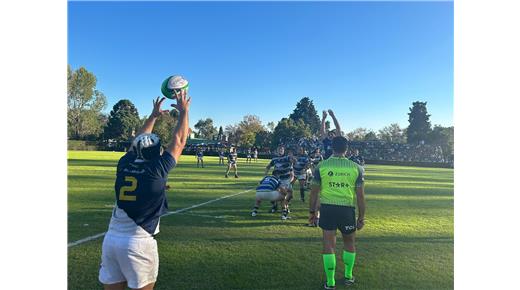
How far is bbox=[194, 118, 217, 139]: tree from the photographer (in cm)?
10075

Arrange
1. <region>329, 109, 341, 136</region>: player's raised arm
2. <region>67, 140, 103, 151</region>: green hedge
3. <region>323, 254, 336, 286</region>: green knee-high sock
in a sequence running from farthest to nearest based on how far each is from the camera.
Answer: <region>67, 140, 103, 151</region>: green hedge, <region>329, 109, 341, 136</region>: player's raised arm, <region>323, 254, 336, 286</region>: green knee-high sock

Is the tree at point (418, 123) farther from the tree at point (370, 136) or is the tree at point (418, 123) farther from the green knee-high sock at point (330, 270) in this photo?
the green knee-high sock at point (330, 270)

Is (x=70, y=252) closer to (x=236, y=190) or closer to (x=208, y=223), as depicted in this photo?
(x=208, y=223)

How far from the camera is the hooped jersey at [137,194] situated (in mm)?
3146

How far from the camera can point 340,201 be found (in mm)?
5098

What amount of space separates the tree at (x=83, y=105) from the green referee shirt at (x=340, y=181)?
65.8 meters

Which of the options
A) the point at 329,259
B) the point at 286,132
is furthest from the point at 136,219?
the point at 286,132

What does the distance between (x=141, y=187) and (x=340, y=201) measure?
118 inches

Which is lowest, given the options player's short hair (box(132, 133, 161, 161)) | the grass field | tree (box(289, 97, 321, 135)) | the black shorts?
the grass field

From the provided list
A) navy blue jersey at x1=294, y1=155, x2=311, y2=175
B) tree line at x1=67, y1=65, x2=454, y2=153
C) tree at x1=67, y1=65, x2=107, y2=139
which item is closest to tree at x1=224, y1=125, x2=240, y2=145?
tree line at x1=67, y1=65, x2=454, y2=153

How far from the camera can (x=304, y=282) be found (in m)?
5.13

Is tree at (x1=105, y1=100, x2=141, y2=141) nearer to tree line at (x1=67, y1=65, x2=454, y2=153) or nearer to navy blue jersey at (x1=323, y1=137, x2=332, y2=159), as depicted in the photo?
tree line at (x1=67, y1=65, x2=454, y2=153)

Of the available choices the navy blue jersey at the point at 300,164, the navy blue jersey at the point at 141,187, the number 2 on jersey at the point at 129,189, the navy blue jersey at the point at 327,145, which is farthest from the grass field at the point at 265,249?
the number 2 on jersey at the point at 129,189

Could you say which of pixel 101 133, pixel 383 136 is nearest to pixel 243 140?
pixel 101 133
